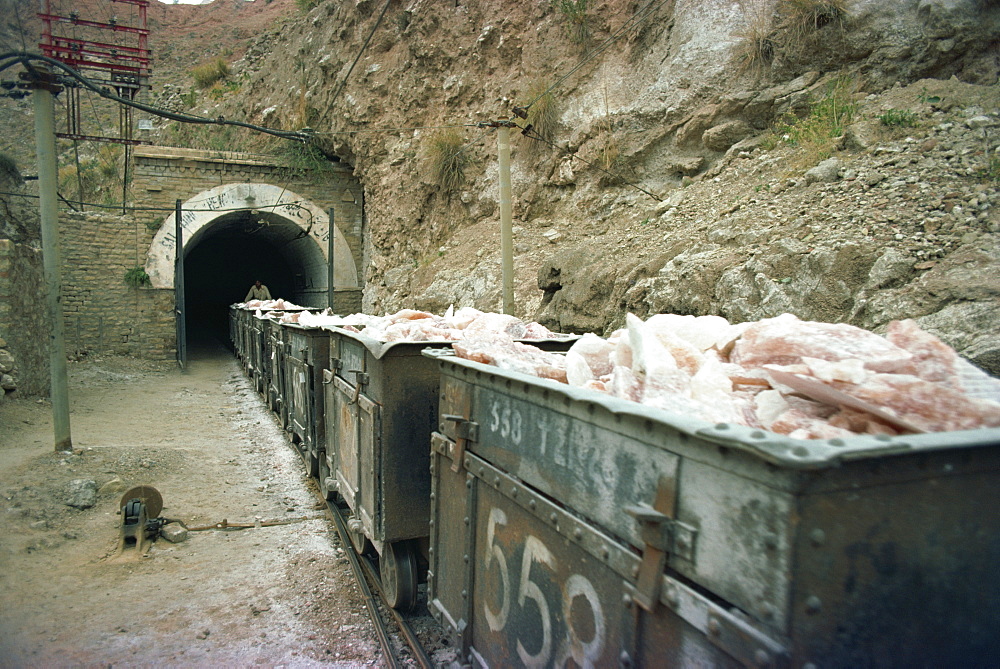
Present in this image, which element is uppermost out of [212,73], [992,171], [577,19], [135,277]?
[212,73]

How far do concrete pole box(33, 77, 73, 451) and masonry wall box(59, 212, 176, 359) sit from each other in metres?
9.49

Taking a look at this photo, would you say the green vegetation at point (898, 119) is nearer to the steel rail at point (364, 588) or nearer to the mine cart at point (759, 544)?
the mine cart at point (759, 544)

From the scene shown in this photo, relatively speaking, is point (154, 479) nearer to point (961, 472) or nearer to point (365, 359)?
point (365, 359)

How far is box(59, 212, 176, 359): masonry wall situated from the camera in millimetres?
14531

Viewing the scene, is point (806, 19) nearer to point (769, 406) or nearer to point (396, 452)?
point (396, 452)

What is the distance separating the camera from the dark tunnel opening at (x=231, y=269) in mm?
20070

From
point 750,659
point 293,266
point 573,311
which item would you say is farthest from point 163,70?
point 750,659

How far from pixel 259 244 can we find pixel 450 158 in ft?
38.7

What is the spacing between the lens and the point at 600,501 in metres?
1.58

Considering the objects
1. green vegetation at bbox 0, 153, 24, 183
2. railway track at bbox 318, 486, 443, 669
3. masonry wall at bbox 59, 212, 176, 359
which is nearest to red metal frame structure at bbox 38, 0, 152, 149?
green vegetation at bbox 0, 153, 24, 183

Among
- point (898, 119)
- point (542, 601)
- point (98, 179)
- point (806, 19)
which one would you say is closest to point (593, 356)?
point (542, 601)

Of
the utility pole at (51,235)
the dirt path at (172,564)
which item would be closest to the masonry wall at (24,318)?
the dirt path at (172,564)

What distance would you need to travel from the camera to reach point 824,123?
26.8 feet

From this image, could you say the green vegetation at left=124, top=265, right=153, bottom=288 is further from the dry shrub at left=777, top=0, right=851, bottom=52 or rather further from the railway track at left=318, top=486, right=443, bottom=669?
the dry shrub at left=777, top=0, right=851, bottom=52
